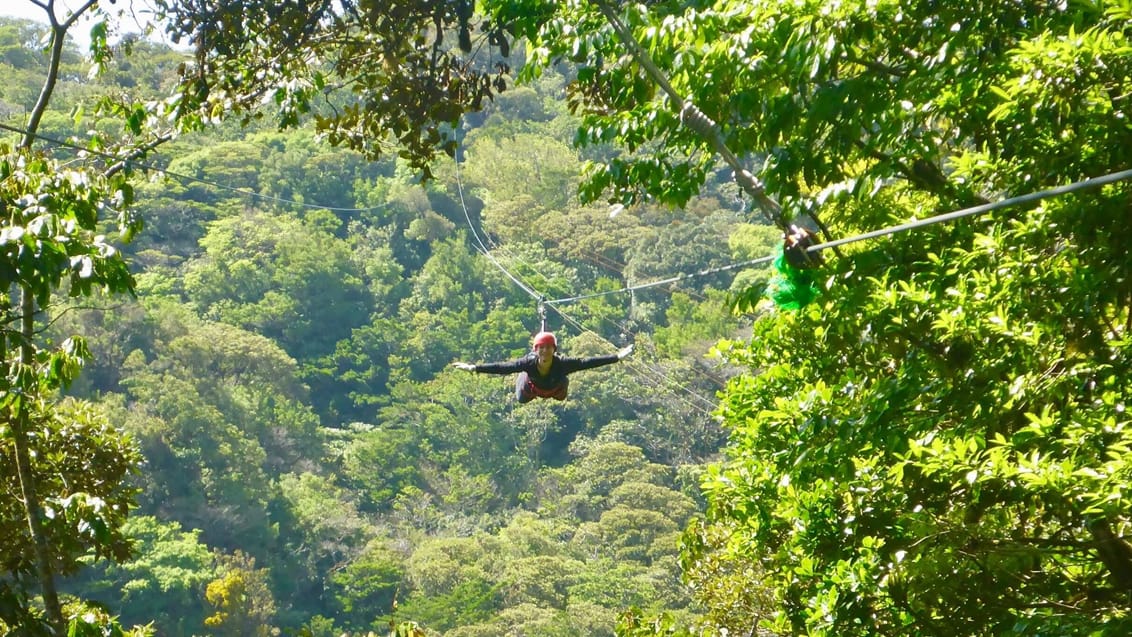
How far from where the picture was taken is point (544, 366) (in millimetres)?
6562

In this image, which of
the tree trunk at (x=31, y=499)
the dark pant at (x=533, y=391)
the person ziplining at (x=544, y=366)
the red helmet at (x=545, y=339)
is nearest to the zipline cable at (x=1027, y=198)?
the tree trunk at (x=31, y=499)

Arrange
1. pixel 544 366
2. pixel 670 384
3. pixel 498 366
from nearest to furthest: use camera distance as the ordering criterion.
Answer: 1. pixel 498 366
2. pixel 544 366
3. pixel 670 384

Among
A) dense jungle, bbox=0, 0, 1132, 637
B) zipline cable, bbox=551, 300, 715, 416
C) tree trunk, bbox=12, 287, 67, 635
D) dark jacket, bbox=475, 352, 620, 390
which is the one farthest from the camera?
zipline cable, bbox=551, 300, 715, 416

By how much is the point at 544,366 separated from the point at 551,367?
2.2 inches

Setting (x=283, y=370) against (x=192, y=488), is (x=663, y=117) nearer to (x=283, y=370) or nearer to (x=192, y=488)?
(x=192, y=488)

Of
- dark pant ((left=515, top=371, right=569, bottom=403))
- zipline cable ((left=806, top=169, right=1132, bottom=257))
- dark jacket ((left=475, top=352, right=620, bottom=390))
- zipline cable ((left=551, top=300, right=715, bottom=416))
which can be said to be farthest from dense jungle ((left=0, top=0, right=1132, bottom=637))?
zipline cable ((left=551, top=300, right=715, bottom=416))

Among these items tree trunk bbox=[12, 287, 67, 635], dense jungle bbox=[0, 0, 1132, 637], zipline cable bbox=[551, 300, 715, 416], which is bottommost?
tree trunk bbox=[12, 287, 67, 635]

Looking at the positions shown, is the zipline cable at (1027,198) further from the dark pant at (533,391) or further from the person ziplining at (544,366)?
the dark pant at (533,391)

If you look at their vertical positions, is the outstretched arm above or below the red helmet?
below

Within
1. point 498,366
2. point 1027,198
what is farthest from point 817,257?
point 498,366

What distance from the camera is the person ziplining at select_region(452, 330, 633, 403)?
6340mm

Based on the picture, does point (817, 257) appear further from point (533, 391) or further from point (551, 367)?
point (533, 391)

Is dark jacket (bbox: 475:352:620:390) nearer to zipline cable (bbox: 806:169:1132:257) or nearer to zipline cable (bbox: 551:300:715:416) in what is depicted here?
zipline cable (bbox: 806:169:1132:257)

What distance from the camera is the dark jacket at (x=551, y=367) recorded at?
6.43 metres
